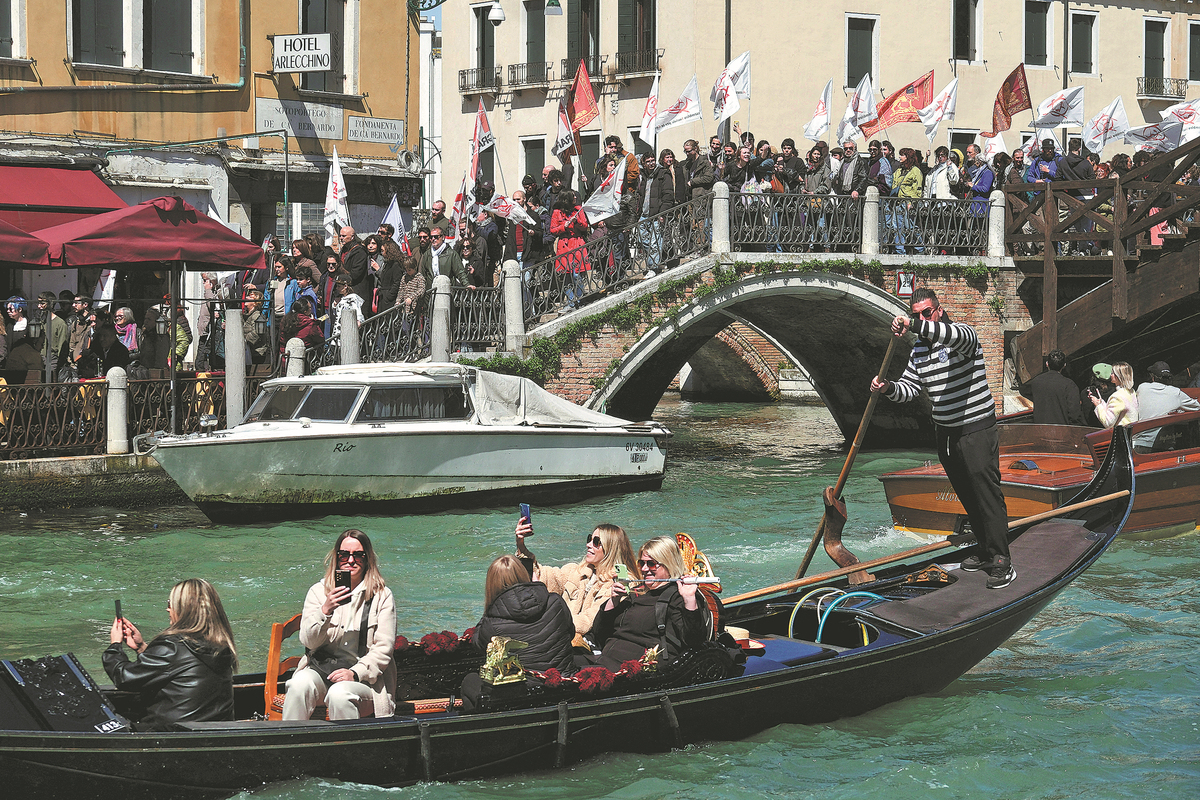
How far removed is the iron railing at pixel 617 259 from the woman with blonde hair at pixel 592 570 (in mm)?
7882

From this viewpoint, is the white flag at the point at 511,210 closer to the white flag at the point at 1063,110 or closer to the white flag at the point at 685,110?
the white flag at the point at 685,110

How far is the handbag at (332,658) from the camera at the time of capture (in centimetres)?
516

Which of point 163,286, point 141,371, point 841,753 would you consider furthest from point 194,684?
point 163,286

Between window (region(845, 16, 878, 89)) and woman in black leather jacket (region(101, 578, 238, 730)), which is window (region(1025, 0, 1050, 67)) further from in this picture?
woman in black leather jacket (region(101, 578, 238, 730))

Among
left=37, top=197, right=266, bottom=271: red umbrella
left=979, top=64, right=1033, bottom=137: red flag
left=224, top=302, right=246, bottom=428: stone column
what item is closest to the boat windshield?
left=224, top=302, right=246, bottom=428: stone column

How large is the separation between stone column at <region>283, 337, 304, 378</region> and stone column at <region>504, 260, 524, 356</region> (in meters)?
2.15

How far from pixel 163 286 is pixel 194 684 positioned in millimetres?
11825

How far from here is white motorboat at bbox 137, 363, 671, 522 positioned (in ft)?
35.0

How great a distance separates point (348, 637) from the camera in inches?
203

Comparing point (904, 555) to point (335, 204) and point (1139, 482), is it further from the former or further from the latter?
point (335, 204)

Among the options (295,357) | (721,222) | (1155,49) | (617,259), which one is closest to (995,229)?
(721,222)

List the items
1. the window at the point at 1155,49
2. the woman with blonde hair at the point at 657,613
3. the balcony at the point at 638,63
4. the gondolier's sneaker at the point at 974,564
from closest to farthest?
the woman with blonde hair at the point at 657,613 < the gondolier's sneaker at the point at 974,564 < the balcony at the point at 638,63 < the window at the point at 1155,49

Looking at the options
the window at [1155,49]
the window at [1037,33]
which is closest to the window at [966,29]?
the window at [1037,33]

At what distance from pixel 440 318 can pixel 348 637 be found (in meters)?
7.83
